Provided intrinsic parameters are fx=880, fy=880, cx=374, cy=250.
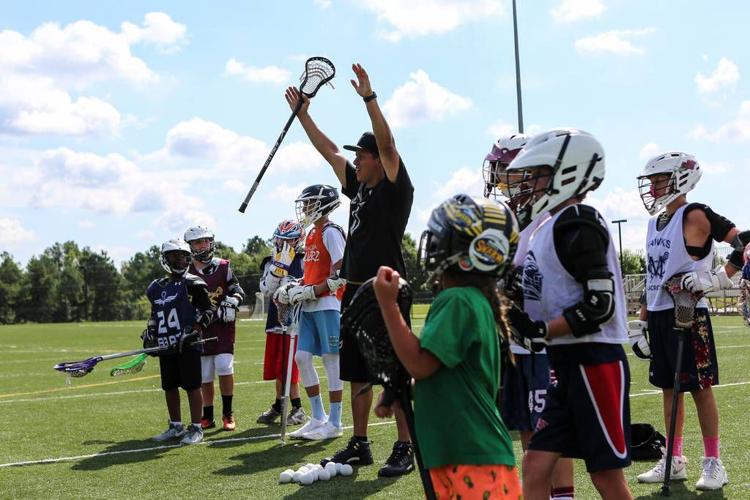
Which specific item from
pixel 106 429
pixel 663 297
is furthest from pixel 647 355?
pixel 106 429

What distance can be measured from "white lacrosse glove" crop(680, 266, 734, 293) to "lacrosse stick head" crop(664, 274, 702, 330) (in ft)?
0.18

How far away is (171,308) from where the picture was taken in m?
8.87

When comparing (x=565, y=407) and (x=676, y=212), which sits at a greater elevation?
(x=676, y=212)

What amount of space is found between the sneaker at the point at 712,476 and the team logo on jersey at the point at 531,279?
2450mm

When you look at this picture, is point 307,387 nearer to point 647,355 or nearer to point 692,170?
point 647,355

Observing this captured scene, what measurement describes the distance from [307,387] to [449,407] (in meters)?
5.29

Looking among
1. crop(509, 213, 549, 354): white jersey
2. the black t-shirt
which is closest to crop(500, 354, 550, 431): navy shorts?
crop(509, 213, 549, 354): white jersey

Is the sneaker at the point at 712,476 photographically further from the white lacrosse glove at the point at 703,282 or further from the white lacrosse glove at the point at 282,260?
the white lacrosse glove at the point at 282,260

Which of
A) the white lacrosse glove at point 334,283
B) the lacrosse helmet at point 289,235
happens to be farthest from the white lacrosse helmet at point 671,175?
the lacrosse helmet at point 289,235

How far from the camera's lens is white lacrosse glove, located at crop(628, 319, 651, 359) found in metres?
6.45

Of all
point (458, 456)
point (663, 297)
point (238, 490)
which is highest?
point (663, 297)

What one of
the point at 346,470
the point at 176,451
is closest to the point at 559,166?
the point at 346,470

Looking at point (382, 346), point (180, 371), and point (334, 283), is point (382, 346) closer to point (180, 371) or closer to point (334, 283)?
point (334, 283)

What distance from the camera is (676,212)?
6227 mm
